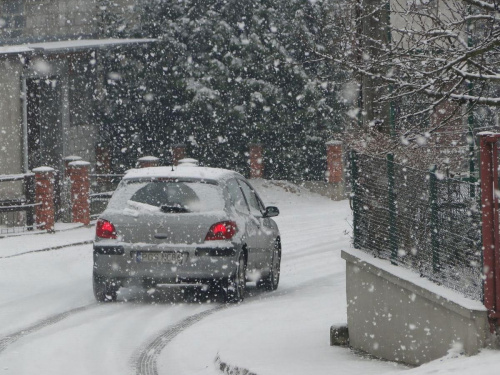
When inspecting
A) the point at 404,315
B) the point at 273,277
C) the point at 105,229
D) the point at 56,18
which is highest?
the point at 56,18

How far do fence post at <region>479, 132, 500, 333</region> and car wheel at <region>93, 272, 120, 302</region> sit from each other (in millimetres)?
6660

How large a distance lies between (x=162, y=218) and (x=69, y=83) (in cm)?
1675

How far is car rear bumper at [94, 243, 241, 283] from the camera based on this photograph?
12844 millimetres

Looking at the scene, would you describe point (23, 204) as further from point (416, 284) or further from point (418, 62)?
point (416, 284)

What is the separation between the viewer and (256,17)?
34.1 metres

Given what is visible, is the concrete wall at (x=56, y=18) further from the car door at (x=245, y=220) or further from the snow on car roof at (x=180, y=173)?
the snow on car roof at (x=180, y=173)

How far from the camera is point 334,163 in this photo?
3534 centimetres

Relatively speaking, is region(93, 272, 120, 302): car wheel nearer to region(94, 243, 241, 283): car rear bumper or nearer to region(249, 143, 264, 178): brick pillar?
region(94, 243, 241, 283): car rear bumper

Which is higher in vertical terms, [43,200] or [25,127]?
[25,127]

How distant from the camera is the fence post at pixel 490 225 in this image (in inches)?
283

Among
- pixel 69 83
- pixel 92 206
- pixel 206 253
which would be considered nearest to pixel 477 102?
pixel 206 253

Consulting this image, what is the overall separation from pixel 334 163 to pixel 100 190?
8.87 m

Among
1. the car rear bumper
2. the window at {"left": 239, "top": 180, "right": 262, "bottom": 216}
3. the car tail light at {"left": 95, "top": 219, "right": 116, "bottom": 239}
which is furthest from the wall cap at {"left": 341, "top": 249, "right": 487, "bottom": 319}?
the window at {"left": 239, "top": 180, "right": 262, "bottom": 216}

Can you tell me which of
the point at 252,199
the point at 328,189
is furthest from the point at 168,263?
the point at 328,189
